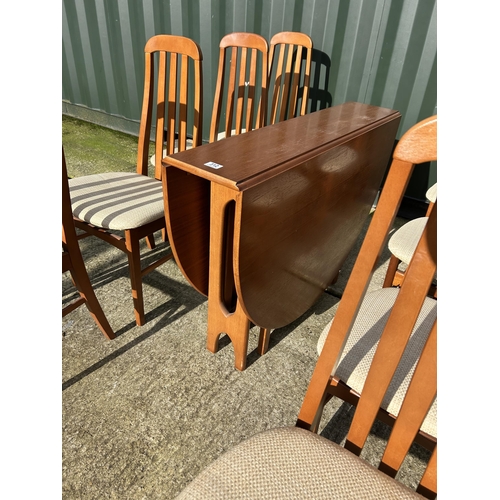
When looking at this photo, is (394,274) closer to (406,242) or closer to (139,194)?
Result: (406,242)

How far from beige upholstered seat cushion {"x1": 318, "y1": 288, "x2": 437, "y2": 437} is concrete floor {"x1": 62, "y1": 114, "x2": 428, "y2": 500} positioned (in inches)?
22.7

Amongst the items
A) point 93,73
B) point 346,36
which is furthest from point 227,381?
point 93,73

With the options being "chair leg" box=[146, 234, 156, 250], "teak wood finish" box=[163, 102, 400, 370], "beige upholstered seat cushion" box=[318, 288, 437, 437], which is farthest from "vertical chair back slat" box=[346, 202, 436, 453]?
"chair leg" box=[146, 234, 156, 250]

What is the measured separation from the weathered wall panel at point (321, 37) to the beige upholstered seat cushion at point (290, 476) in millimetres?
2840

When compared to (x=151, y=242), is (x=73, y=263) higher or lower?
higher

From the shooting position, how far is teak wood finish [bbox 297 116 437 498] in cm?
65

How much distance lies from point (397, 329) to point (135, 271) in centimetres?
136

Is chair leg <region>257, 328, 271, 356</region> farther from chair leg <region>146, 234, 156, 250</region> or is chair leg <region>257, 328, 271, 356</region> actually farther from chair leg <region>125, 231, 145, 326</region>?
chair leg <region>146, 234, 156, 250</region>

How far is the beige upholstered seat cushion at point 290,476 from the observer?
2.49ft

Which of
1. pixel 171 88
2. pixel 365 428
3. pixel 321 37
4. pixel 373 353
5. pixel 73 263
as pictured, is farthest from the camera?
pixel 321 37

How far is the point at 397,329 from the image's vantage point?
0.76 meters

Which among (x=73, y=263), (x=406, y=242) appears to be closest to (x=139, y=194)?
(x=73, y=263)
